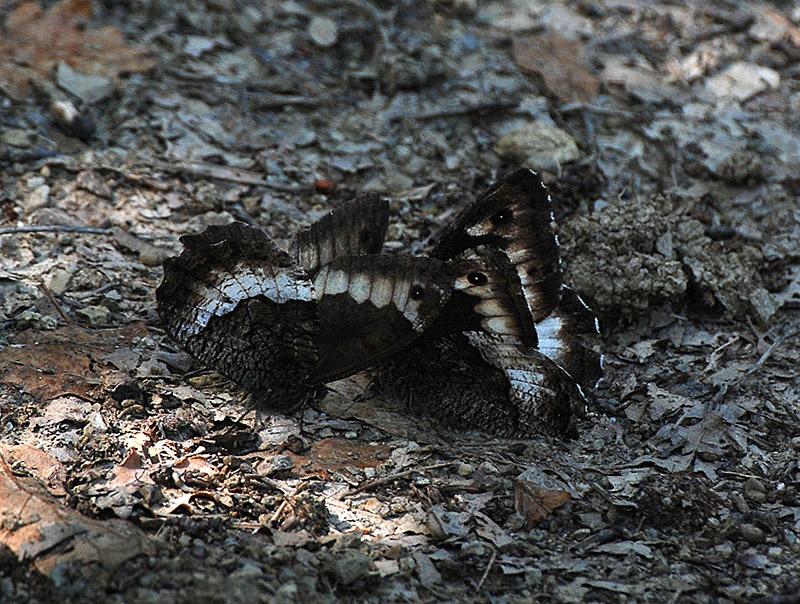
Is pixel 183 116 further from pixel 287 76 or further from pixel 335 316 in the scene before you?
pixel 335 316

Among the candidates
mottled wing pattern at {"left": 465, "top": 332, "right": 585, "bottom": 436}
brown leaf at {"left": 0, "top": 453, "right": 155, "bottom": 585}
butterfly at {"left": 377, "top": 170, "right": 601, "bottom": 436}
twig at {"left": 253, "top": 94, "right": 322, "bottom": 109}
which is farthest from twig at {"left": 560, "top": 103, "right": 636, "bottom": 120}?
brown leaf at {"left": 0, "top": 453, "right": 155, "bottom": 585}

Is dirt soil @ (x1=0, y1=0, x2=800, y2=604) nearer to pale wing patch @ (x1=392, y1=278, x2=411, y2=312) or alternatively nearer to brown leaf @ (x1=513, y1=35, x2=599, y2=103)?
brown leaf @ (x1=513, y1=35, x2=599, y2=103)

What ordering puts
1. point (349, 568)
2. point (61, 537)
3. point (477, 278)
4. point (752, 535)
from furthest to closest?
1. point (477, 278)
2. point (752, 535)
3. point (349, 568)
4. point (61, 537)

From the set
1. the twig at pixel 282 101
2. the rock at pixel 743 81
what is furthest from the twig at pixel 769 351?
the twig at pixel 282 101

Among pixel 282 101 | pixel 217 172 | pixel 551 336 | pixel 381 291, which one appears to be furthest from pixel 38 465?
pixel 282 101

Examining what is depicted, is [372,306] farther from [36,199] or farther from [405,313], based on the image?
[36,199]

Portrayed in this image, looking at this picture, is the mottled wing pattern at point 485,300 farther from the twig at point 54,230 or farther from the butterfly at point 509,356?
the twig at point 54,230

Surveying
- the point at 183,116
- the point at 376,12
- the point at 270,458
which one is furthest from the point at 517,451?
the point at 376,12
